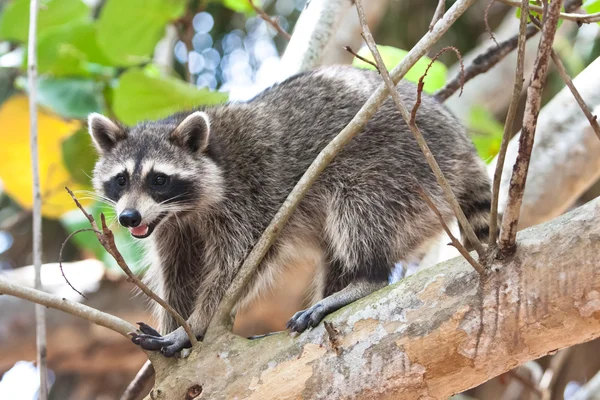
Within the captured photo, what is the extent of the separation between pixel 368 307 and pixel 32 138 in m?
1.44

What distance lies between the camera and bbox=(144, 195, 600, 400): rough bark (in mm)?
1673

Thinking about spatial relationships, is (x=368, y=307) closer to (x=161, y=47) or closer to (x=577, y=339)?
(x=577, y=339)

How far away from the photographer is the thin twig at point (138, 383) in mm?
2633

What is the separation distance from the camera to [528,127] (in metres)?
1.61

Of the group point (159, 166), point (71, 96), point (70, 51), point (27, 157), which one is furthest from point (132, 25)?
point (159, 166)

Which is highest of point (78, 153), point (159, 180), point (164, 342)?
point (159, 180)

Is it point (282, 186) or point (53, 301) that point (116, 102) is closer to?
point (282, 186)

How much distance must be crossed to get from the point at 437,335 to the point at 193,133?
4.94ft

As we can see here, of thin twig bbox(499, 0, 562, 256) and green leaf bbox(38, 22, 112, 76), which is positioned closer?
thin twig bbox(499, 0, 562, 256)

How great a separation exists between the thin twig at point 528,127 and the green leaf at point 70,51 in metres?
3.22

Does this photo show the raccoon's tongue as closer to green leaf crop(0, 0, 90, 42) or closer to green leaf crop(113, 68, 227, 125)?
green leaf crop(113, 68, 227, 125)

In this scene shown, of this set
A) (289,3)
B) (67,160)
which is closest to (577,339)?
(67,160)

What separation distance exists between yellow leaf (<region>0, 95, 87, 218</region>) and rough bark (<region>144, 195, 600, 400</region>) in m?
2.75

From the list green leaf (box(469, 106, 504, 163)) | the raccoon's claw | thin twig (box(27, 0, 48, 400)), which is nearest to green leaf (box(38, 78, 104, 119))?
thin twig (box(27, 0, 48, 400))
